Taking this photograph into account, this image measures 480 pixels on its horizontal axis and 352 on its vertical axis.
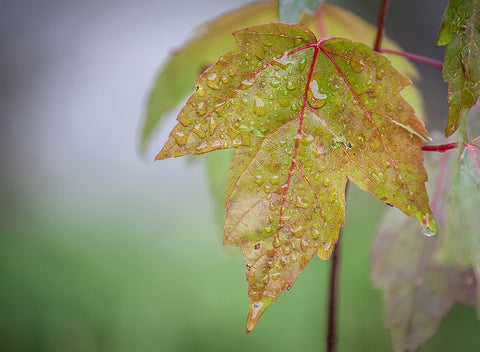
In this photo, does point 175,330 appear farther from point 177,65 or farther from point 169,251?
point 177,65

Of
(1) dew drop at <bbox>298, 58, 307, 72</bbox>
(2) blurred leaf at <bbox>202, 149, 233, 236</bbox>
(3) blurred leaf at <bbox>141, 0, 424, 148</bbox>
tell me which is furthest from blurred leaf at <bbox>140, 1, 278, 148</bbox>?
(1) dew drop at <bbox>298, 58, 307, 72</bbox>

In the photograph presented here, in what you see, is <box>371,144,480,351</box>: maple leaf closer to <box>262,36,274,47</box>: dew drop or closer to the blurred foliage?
<box>262,36,274,47</box>: dew drop

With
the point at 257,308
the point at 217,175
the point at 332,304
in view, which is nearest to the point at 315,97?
the point at 257,308

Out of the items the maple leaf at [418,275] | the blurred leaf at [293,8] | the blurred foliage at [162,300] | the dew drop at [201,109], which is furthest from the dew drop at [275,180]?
the blurred foliage at [162,300]

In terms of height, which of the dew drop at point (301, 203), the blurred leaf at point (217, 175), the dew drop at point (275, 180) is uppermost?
the dew drop at point (275, 180)

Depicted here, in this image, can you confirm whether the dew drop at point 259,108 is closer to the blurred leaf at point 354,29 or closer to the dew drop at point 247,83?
the dew drop at point 247,83

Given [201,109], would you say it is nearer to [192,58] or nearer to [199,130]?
[199,130]

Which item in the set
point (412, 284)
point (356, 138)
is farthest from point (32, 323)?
point (356, 138)

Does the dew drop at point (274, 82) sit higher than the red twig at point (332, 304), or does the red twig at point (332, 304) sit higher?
the dew drop at point (274, 82)
